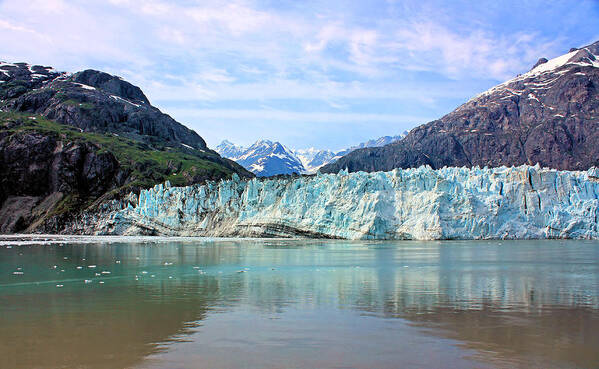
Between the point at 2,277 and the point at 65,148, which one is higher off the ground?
the point at 65,148

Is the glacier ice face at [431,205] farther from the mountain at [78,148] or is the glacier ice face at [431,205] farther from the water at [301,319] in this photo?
the mountain at [78,148]

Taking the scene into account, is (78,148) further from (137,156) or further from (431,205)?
(431,205)

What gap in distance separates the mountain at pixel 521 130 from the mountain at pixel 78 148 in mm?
61136

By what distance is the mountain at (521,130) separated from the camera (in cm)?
15325

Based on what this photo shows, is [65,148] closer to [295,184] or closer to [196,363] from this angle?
[295,184]

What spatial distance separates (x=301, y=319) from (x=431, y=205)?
45.0 metres

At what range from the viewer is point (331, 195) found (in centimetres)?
6094

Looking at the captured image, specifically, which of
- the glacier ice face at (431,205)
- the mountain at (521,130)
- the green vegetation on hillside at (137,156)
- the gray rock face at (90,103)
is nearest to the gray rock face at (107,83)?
the gray rock face at (90,103)

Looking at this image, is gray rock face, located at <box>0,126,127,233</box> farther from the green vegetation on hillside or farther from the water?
the water

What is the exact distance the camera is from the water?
9320 millimetres

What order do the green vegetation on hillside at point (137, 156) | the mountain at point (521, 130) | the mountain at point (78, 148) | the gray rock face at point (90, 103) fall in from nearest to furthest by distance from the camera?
the mountain at point (78, 148), the green vegetation on hillside at point (137, 156), the gray rock face at point (90, 103), the mountain at point (521, 130)

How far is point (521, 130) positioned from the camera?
16688cm

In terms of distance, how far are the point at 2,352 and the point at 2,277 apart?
15.2 meters

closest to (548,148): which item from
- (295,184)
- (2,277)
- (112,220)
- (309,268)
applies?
(295,184)
